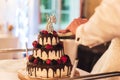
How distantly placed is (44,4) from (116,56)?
2.82 meters

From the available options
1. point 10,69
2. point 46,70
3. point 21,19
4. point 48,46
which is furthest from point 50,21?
point 21,19

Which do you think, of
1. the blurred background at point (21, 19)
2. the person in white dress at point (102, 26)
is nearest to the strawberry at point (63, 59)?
the person in white dress at point (102, 26)

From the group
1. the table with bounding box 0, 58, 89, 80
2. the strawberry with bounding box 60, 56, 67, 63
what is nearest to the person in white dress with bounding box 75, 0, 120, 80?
the strawberry with bounding box 60, 56, 67, 63

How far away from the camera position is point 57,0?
3848mm

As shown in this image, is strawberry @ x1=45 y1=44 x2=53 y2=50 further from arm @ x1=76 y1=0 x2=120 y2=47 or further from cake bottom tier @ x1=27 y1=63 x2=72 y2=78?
arm @ x1=76 y1=0 x2=120 y2=47

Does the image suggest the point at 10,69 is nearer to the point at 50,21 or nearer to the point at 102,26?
the point at 50,21

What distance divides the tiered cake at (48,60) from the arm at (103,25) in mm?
187

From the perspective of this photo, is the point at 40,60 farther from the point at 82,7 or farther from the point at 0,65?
the point at 82,7

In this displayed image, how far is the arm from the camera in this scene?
2.79 feet

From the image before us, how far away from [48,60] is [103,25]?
316 mm

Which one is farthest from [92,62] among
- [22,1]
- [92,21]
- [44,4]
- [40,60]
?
[44,4]

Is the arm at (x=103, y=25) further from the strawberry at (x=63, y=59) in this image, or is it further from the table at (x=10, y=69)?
the table at (x=10, y=69)

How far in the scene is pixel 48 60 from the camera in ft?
3.53

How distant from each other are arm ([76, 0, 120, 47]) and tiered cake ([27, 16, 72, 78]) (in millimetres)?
187
